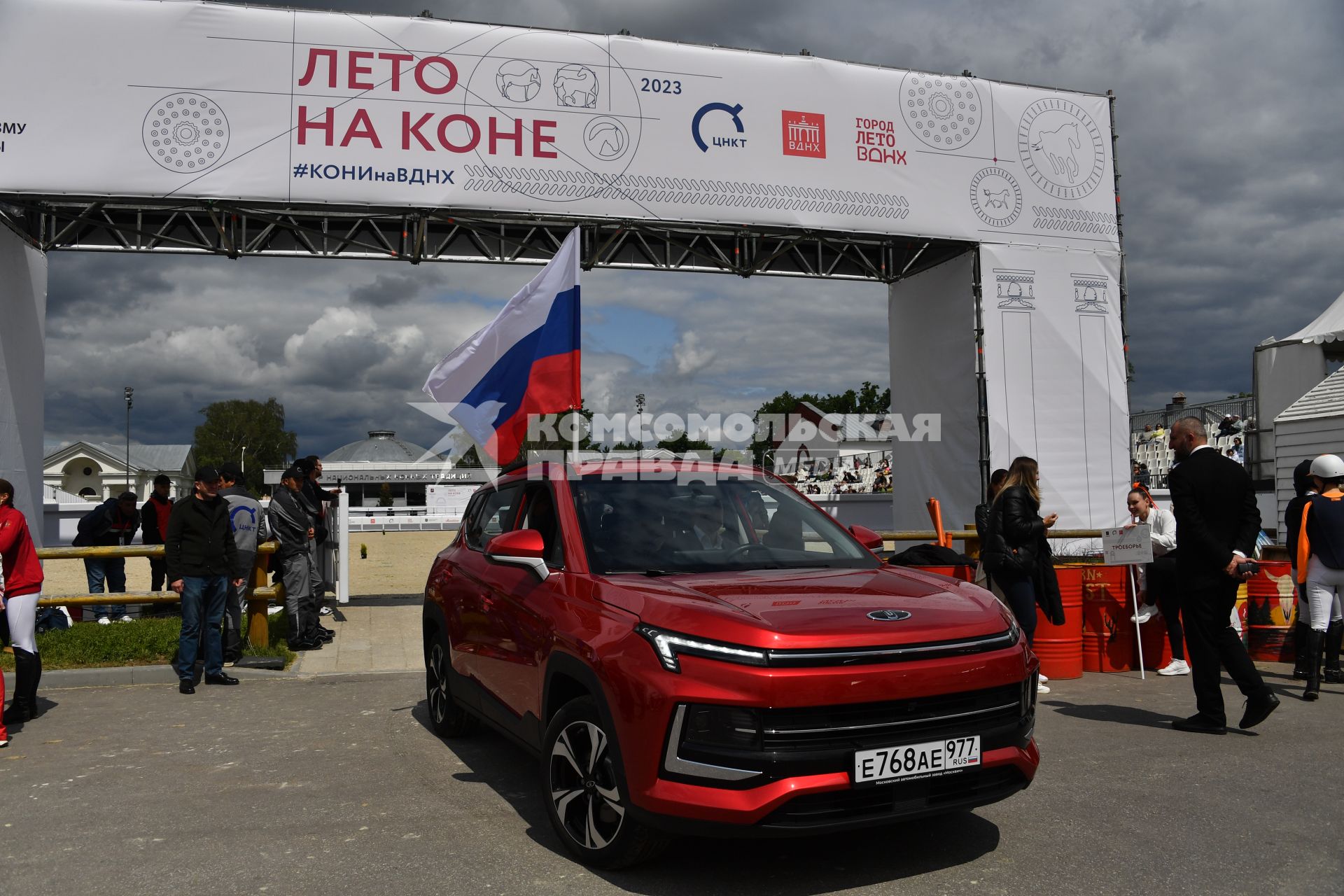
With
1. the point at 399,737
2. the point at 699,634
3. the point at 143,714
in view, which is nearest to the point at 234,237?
the point at 143,714

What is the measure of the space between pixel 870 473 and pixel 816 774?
151ft

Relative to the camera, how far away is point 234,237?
13.1 metres

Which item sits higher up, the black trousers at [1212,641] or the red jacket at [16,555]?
the red jacket at [16,555]

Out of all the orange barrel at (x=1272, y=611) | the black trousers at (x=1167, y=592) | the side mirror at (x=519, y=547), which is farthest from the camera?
the orange barrel at (x=1272, y=611)

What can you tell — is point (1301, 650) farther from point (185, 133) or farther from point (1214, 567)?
point (185, 133)

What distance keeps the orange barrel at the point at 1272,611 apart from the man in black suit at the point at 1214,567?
3438mm

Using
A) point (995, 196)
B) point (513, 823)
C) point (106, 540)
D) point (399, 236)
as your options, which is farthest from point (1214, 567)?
point (106, 540)

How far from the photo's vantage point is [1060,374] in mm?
14547

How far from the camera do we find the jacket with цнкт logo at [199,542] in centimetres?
826

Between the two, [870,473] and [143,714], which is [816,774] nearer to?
[143,714]

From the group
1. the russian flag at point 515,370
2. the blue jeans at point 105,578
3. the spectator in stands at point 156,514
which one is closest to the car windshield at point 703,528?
the russian flag at point 515,370

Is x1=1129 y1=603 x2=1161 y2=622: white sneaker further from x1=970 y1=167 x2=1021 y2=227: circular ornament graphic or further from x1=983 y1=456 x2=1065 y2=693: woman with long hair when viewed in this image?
x1=970 y1=167 x2=1021 y2=227: circular ornament graphic

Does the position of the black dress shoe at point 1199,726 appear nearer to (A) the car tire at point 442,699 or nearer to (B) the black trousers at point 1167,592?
(B) the black trousers at point 1167,592

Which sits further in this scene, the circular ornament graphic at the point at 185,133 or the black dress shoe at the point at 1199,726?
the circular ornament graphic at the point at 185,133
